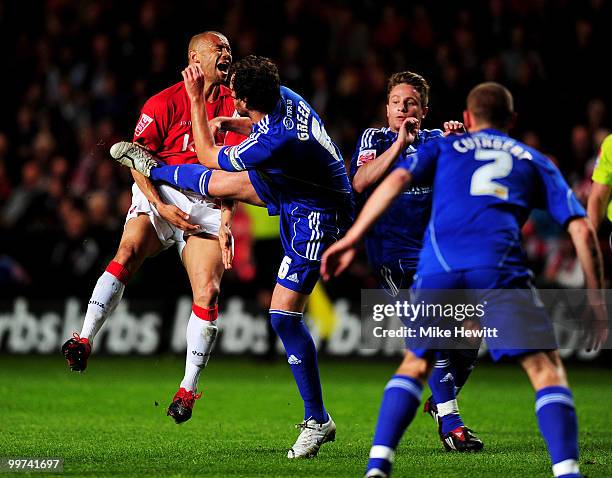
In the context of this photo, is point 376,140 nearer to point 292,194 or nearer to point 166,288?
point 292,194

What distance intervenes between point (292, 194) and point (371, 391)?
4.29m

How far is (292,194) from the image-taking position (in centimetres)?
670

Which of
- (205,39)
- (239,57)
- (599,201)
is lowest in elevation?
(599,201)

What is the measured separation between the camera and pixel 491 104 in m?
5.05

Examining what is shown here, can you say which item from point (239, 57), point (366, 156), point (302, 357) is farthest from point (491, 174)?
point (239, 57)

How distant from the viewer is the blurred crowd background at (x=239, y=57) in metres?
13.5

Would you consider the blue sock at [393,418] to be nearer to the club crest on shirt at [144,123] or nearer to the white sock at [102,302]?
the white sock at [102,302]

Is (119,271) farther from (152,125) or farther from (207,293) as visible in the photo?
(152,125)

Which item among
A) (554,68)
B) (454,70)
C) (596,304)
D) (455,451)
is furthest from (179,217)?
(554,68)

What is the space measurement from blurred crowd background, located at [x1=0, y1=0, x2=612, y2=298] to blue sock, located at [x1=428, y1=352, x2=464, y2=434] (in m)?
5.93

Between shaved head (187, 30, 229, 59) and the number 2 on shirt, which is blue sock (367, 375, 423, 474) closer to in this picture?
the number 2 on shirt

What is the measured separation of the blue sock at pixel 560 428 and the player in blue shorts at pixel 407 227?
2070 mm

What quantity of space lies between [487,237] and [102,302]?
3.38 m

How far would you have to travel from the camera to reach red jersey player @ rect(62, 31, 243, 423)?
291 inches
